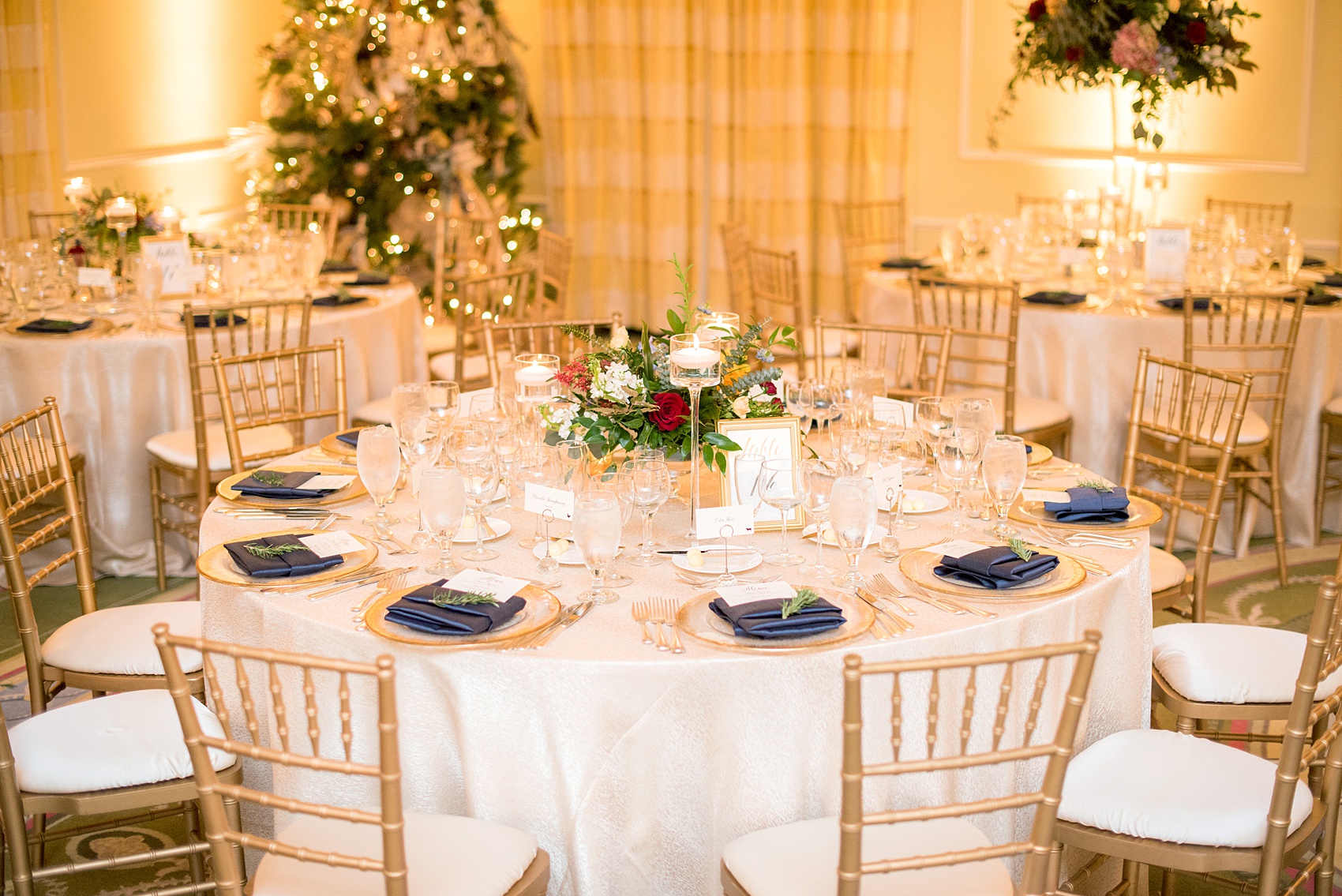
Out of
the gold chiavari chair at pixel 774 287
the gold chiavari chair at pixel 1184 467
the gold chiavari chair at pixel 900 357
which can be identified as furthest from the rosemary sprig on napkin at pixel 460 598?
the gold chiavari chair at pixel 774 287

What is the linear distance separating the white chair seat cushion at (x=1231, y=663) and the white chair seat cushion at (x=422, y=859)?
139cm

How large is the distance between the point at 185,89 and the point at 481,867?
19.9 feet

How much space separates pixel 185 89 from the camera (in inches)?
275

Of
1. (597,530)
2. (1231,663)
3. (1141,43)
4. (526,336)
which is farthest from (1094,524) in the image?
(1141,43)

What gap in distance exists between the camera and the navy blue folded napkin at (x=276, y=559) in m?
2.38

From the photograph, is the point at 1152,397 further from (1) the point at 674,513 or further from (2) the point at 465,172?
(2) the point at 465,172

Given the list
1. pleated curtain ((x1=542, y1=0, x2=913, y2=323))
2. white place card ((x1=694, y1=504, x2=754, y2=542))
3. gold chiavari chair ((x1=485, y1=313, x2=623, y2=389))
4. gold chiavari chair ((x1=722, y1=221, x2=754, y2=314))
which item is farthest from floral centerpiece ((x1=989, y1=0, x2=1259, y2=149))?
white place card ((x1=694, y1=504, x2=754, y2=542))

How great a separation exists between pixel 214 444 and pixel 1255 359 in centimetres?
369

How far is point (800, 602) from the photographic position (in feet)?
6.99

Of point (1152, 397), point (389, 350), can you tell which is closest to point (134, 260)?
point (389, 350)

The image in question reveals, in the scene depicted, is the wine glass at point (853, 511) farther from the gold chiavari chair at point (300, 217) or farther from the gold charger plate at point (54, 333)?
the gold chiavari chair at point (300, 217)

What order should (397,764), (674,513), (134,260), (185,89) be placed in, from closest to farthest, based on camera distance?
(397,764) → (674,513) → (134,260) → (185,89)

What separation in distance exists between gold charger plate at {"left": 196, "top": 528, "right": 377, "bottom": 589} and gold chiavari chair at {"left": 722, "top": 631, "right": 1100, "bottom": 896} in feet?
2.90

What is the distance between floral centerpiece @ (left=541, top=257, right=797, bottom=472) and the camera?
2576 millimetres
